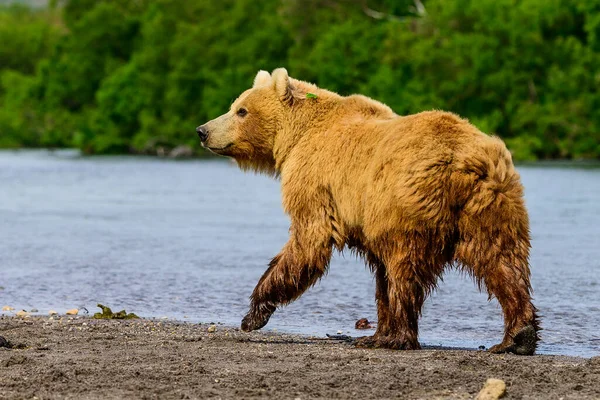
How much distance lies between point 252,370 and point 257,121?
2394 millimetres

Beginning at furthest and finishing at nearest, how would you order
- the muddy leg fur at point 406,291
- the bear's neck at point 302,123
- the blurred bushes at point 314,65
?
the blurred bushes at point 314,65 → the bear's neck at point 302,123 → the muddy leg fur at point 406,291

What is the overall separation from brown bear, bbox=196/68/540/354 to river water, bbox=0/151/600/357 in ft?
3.05

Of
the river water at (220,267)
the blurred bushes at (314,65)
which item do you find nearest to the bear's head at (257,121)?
the river water at (220,267)

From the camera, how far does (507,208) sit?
268 inches

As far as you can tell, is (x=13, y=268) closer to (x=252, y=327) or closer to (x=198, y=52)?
(x=252, y=327)

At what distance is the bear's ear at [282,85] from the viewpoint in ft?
27.0

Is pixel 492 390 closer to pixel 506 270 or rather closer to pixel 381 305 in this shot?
pixel 506 270

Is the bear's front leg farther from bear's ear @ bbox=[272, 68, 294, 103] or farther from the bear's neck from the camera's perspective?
bear's ear @ bbox=[272, 68, 294, 103]

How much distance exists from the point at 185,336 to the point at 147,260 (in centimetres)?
602

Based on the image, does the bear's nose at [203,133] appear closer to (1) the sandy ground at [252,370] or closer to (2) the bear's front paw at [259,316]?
(2) the bear's front paw at [259,316]

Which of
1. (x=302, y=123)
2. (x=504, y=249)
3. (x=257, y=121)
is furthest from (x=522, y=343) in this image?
(x=257, y=121)

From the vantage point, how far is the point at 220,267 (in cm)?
1310

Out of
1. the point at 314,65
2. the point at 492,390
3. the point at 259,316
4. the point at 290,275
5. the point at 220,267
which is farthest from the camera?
the point at 314,65

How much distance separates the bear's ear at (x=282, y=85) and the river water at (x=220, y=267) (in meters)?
1.87
